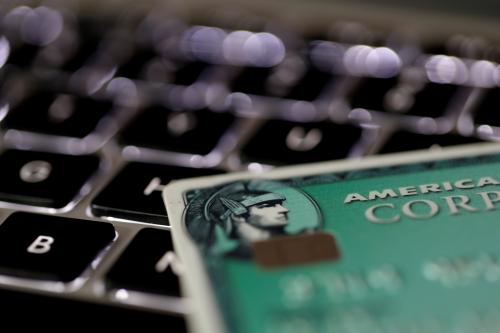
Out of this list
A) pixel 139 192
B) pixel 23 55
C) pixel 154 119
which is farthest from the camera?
pixel 23 55

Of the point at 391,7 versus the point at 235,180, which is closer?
the point at 235,180

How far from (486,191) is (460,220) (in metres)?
0.04

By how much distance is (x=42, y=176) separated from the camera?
0.59 metres

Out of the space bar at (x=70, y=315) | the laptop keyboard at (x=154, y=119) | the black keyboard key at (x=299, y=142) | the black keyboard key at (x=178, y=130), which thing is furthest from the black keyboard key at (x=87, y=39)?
the space bar at (x=70, y=315)

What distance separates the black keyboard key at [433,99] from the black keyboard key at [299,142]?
0.07 meters

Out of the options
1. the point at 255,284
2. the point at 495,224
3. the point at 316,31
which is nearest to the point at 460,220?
the point at 495,224

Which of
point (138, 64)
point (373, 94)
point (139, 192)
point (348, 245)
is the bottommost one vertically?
point (348, 245)

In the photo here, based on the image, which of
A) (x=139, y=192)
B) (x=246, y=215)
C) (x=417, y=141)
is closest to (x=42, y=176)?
(x=139, y=192)

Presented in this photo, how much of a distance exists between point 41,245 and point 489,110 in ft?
1.29

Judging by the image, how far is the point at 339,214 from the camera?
0.50 metres

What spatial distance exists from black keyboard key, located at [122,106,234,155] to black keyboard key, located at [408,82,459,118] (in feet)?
0.55

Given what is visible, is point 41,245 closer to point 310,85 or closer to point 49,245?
point 49,245

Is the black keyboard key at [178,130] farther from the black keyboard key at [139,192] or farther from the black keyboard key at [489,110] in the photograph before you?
the black keyboard key at [489,110]

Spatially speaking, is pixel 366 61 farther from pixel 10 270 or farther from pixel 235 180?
pixel 10 270
